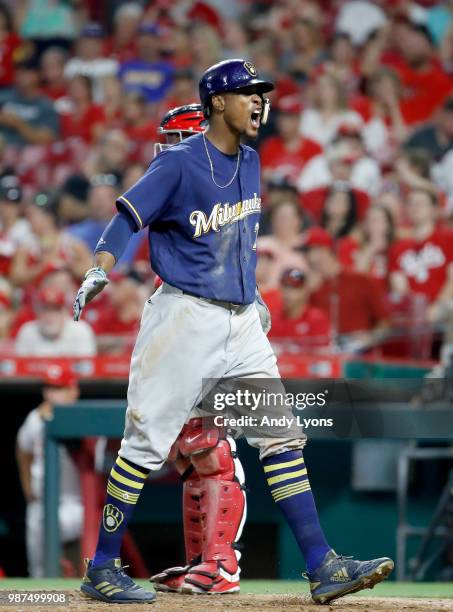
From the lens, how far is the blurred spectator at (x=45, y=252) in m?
9.11

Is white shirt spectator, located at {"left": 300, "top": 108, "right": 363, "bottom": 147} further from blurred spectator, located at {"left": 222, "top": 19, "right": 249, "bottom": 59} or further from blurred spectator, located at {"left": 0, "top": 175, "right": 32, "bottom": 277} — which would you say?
blurred spectator, located at {"left": 0, "top": 175, "right": 32, "bottom": 277}

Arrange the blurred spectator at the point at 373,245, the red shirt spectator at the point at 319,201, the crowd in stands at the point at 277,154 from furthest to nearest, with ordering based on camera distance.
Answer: the red shirt spectator at the point at 319,201, the blurred spectator at the point at 373,245, the crowd in stands at the point at 277,154

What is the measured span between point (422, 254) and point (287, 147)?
234cm

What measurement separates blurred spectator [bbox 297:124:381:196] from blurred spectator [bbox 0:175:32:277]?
2.21 m

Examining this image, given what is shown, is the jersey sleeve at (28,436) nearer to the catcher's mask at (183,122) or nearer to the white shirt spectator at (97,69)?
the catcher's mask at (183,122)

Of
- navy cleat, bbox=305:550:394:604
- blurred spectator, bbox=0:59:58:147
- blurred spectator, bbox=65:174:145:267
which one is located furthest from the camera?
blurred spectator, bbox=0:59:58:147

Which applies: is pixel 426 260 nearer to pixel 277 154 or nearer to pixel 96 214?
pixel 277 154

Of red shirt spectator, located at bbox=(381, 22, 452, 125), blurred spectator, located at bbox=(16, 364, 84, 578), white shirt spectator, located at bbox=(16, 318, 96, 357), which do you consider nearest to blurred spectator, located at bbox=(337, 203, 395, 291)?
white shirt spectator, located at bbox=(16, 318, 96, 357)

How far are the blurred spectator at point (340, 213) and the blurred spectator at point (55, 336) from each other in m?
2.16

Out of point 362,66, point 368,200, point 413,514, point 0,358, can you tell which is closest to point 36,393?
point 0,358

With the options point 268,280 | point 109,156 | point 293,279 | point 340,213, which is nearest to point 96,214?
point 109,156

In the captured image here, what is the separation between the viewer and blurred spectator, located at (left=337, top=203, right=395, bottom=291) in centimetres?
869

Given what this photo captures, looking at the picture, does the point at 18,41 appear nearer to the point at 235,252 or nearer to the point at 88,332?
the point at 88,332

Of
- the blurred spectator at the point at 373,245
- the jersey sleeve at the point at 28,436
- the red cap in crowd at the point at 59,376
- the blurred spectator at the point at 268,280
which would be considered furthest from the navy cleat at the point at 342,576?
the blurred spectator at the point at 373,245
